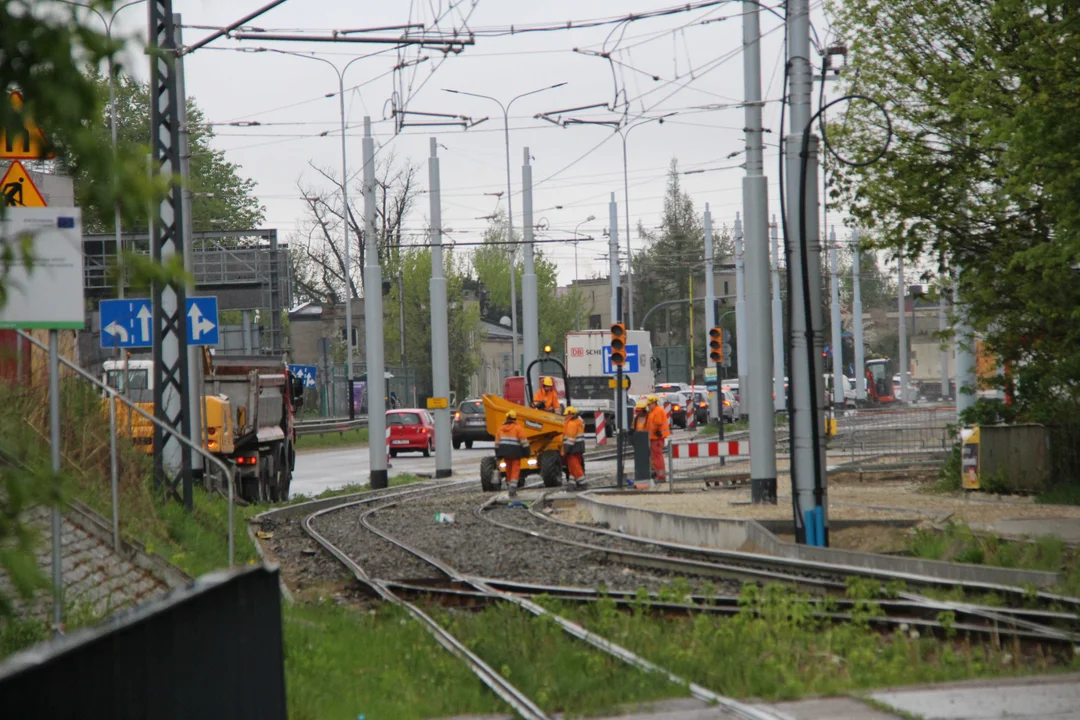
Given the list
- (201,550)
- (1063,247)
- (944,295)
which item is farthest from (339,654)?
(944,295)

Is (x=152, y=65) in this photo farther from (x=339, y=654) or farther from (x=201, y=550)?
(x=201, y=550)

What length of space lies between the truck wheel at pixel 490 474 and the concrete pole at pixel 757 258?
7855 mm

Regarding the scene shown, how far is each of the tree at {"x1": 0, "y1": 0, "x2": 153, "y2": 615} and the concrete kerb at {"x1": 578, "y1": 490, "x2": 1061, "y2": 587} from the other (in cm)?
898

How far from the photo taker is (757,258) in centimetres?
1998

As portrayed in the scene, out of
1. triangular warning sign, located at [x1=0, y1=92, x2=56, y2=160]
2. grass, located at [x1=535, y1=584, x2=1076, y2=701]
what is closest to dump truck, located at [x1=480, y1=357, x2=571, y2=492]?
grass, located at [x1=535, y1=584, x2=1076, y2=701]

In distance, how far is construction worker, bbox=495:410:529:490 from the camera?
25.5m

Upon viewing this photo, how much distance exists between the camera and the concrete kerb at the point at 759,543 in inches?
436

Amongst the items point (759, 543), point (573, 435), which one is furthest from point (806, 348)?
point (573, 435)

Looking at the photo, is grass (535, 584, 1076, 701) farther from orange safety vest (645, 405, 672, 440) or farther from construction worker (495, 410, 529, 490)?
orange safety vest (645, 405, 672, 440)

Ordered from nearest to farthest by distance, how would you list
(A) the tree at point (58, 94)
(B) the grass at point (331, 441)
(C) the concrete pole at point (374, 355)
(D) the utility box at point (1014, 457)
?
1. (A) the tree at point (58, 94)
2. (D) the utility box at point (1014, 457)
3. (C) the concrete pole at point (374, 355)
4. (B) the grass at point (331, 441)

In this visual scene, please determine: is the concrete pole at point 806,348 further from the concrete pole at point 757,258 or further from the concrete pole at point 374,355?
the concrete pole at point 374,355

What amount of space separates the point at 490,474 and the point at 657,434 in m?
3.78

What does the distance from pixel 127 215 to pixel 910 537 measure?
1357 cm

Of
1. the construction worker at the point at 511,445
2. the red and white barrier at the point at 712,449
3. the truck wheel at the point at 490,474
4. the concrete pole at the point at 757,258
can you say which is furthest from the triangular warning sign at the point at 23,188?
the truck wheel at the point at 490,474
